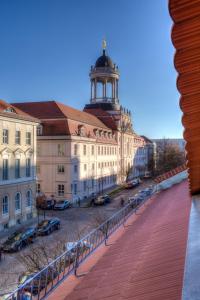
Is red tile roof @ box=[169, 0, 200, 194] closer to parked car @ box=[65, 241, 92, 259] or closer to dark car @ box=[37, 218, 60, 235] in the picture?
parked car @ box=[65, 241, 92, 259]

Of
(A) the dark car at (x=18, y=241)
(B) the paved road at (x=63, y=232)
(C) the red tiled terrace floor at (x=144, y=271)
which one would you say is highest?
(C) the red tiled terrace floor at (x=144, y=271)

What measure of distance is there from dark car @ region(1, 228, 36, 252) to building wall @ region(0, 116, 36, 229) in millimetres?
4609

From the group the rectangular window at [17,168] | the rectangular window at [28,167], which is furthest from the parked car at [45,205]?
the rectangular window at [17,168]

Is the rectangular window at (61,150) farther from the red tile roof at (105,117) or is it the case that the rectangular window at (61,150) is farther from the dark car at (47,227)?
the red tile roof at (105,117)

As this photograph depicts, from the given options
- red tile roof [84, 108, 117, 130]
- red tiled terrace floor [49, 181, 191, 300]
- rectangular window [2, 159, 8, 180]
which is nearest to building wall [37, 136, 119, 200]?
rectangular window [2, 159, 8, 180]

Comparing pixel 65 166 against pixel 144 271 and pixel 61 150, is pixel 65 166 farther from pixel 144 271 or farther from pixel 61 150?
pixel 144 271

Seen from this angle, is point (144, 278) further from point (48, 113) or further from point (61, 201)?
point (48, 113)

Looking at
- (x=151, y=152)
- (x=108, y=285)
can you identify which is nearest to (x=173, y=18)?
(x=108, y=285)

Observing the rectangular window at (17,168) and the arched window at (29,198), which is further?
the arched window at (29,198)

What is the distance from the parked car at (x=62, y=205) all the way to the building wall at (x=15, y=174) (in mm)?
5307

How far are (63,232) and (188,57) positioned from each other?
24.9m

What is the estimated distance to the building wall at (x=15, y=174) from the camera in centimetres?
2719

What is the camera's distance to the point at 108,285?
4785 millimetres

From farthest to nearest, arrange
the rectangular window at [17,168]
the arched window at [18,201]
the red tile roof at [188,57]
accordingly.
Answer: the rectangular window at [17,168] < the arched window at [18,201] < the red tile roof at [188,57]
